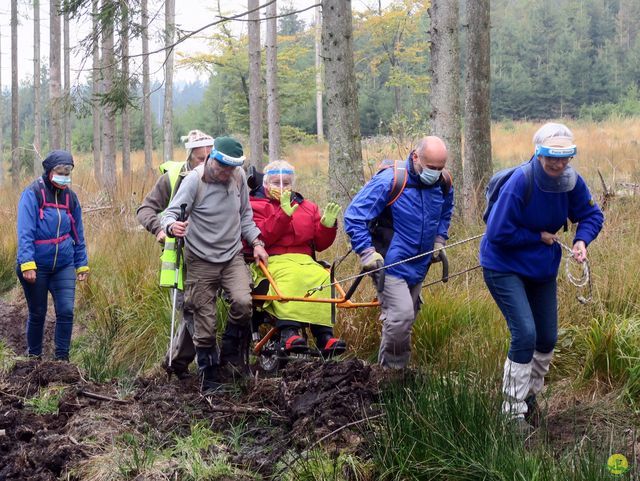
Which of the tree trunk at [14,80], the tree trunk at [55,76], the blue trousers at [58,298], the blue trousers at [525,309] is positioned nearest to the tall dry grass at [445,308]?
the blue trousers at [525,309]

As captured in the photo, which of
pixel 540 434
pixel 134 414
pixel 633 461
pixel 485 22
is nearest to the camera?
pixel 633 461

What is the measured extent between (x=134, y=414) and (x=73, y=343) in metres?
3.69

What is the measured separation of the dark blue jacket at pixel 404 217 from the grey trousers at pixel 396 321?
0.10 metres

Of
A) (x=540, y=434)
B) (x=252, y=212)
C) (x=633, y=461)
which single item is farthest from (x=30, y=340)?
(x=633, y=461)

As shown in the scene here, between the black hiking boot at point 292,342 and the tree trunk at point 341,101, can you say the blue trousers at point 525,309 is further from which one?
the tree trunk at point 341,101

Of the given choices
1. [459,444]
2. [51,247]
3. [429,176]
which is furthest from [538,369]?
[51,247]

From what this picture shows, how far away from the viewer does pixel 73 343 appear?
28.9ft

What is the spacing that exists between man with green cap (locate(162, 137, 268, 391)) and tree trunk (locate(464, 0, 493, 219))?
4.72 m

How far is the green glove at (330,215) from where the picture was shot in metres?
6.54

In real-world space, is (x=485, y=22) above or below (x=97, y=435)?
above

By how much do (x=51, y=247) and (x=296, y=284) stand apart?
2362 mm

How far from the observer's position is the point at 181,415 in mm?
5387

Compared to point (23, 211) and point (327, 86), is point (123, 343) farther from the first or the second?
point (327, 86)

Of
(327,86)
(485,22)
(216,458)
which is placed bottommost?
(216,458)
